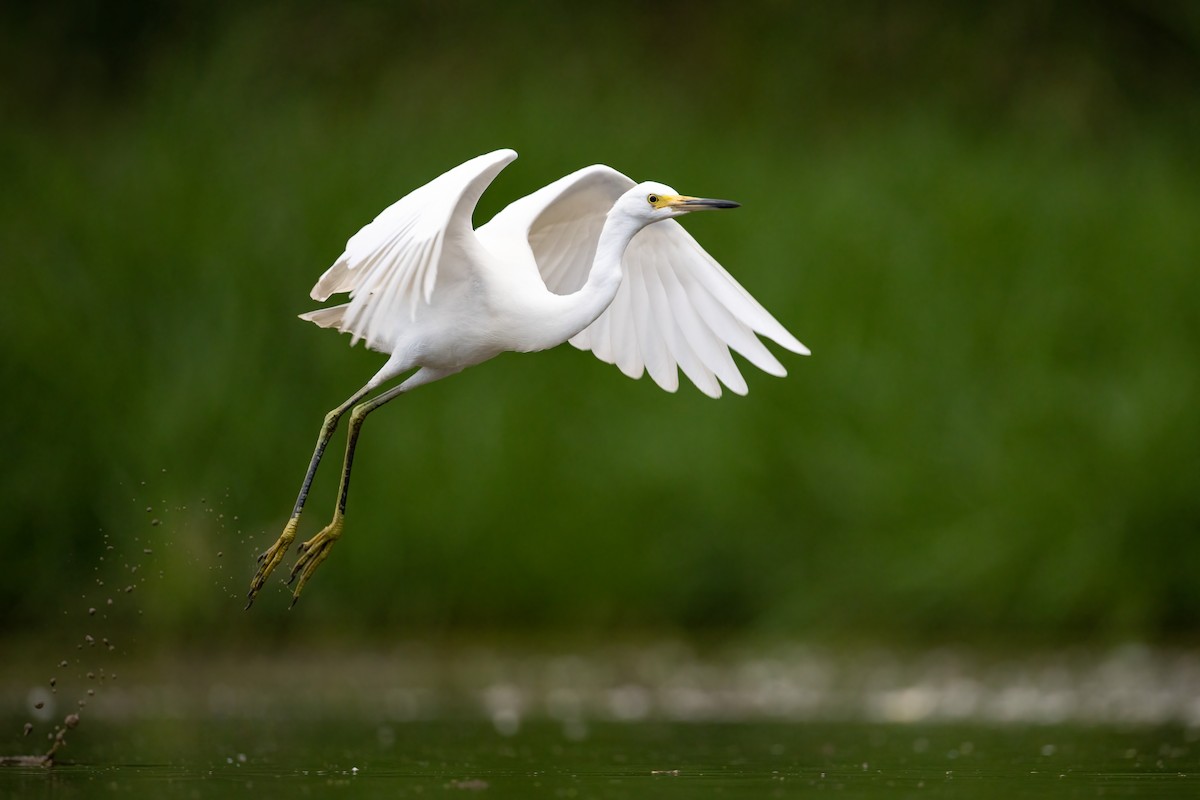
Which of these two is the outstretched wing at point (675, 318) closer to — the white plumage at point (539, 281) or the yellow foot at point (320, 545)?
the white plumage at point (539, 281)

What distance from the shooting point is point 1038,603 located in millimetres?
8266

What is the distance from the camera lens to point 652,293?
20.8 ft

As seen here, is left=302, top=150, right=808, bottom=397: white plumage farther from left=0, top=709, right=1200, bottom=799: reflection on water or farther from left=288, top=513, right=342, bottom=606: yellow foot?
left=0, top=709, right=1200, bottom=799: reflection on water

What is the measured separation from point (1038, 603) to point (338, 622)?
9.41ft

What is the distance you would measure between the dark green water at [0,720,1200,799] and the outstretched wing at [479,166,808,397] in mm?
1139

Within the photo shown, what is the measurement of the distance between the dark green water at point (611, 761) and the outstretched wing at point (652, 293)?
1139mm


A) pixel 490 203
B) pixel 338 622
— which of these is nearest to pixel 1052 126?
pixel 490 203

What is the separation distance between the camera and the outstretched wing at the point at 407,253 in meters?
5.00

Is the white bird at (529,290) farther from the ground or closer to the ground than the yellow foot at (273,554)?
farther from the ground

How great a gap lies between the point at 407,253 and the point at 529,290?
74cm

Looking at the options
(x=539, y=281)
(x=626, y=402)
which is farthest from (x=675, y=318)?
(x=626, y=402)

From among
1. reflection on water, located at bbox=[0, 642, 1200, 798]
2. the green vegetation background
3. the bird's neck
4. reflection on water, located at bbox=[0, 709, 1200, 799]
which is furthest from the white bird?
the green vegetation background

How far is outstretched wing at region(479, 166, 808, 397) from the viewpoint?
606 cm

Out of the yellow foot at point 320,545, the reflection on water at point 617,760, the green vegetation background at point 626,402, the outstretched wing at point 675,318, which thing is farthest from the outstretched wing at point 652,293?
the green vegetation background at point 626,402
